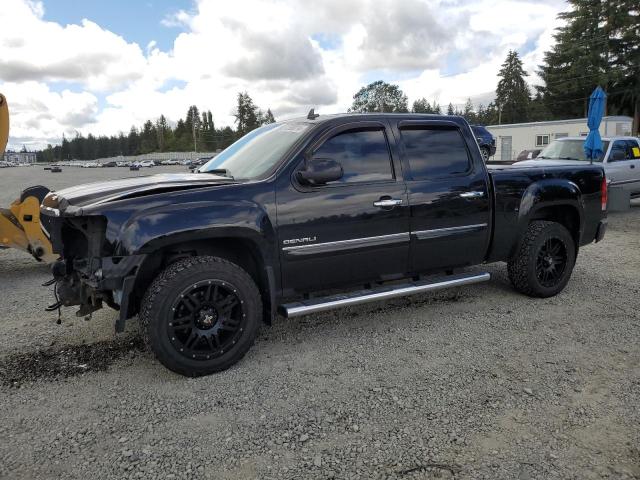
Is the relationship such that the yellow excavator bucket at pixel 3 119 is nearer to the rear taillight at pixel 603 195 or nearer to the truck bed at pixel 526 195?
the truck bed at pixel 526 195

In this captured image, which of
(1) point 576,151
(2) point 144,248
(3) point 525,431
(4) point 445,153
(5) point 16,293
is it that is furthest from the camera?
(1) point 576,151

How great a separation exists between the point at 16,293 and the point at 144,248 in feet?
Result: 11.7

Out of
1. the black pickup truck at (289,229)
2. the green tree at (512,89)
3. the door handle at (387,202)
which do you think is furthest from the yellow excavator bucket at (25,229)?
the green tree at (512,89)

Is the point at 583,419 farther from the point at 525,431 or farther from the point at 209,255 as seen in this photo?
the point at 209,255

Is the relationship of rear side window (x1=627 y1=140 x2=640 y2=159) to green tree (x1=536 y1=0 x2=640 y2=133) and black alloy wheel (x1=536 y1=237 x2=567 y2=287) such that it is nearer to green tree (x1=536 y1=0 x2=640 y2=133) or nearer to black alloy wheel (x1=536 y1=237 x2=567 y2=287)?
black alloy wheel (x1=536 y1=237 x2=567 y2=287)

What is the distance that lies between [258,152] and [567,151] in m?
10.1

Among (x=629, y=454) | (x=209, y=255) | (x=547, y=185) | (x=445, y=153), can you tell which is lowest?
(x=629, y=454)

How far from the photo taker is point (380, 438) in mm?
2830

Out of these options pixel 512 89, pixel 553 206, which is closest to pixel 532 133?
pixel 553 206

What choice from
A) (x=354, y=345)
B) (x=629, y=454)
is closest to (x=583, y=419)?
(x=629, y=454)

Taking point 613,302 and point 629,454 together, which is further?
point 613,302

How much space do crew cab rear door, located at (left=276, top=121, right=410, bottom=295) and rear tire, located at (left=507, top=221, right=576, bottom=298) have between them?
4.99 ft

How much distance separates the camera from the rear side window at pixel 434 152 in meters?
4.44

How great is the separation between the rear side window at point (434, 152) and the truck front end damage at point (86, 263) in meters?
2.45
